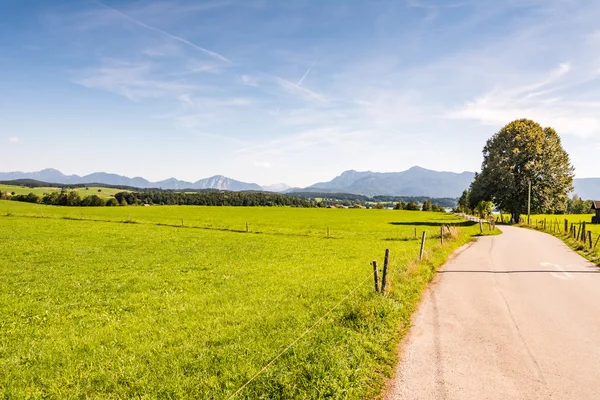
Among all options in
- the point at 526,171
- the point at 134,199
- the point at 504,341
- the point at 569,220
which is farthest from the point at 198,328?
the point at 134,199

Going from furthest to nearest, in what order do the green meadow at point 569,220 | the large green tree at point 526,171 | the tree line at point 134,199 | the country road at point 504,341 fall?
the tree line at point 134,199
the large green tree at point 526,171
the green meadow at point 569,220
the country road at point 504,341

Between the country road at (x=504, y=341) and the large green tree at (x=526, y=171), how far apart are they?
49.6 metres

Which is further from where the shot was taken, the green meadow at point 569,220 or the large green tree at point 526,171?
the large green tree at point 526,171

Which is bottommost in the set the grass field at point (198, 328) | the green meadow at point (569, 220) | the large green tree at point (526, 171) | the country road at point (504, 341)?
the grass field at point (198, 328)

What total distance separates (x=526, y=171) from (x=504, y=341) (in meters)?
64.7

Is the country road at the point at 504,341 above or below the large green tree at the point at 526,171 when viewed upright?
below

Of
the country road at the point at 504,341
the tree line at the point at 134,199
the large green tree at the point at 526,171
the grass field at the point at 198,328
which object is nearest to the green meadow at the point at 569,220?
the large green tree at the point at 526,171

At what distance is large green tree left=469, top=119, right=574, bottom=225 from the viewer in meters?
62.4

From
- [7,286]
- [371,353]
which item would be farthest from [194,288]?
[371,353]

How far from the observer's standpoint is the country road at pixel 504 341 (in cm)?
759

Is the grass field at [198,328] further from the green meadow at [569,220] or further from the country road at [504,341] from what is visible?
the green meadow at [569,220]

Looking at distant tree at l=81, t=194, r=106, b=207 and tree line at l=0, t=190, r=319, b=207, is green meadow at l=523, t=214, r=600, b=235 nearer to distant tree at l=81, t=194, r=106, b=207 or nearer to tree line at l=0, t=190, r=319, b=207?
tree line at l=0, t=190, r=319, b=207

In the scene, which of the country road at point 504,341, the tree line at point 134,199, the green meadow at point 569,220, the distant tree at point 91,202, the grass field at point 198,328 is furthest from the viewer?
the tree line at point 134,199

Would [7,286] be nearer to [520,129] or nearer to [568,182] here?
[520,129]
